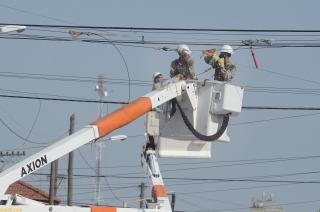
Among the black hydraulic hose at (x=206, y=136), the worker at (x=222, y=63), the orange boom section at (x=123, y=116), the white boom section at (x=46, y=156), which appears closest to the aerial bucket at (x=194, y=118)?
the black hydraulic hose at (x=206, y=136)

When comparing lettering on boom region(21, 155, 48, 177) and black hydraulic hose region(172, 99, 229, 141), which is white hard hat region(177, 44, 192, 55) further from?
lettering on boom region(21, 155, 48, 177)

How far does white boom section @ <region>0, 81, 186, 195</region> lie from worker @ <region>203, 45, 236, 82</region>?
2.65 feet

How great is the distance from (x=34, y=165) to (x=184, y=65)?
4.19 meters

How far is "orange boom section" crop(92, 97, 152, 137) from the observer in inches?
577

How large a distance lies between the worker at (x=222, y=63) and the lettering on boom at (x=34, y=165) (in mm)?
4248

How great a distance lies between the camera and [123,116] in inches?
588

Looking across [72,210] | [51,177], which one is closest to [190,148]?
[72,210]

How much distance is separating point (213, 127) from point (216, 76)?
979 mm

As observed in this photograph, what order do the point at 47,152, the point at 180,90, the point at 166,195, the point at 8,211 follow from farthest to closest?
the point at 180,90
the point at 166,195
the point at 47,152
the point at 8,211

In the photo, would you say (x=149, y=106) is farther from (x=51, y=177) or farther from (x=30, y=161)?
(x=51, y=177)

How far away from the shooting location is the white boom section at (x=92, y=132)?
13570mm

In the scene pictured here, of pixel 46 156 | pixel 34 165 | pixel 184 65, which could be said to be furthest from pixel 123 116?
pixel 184 65

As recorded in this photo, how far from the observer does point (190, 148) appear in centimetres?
1666

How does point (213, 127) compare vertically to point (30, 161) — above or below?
above
